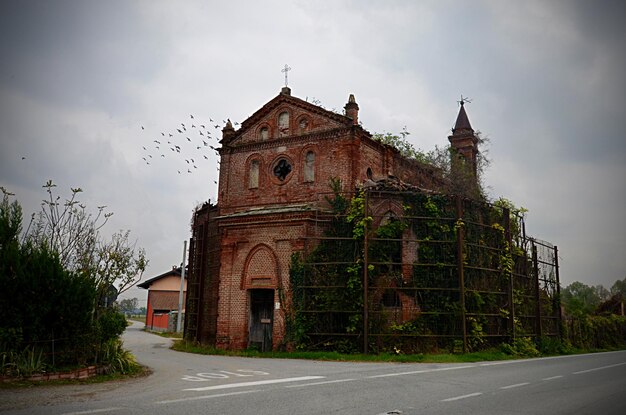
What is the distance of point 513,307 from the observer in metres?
22.4

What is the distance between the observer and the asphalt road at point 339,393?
812 cm

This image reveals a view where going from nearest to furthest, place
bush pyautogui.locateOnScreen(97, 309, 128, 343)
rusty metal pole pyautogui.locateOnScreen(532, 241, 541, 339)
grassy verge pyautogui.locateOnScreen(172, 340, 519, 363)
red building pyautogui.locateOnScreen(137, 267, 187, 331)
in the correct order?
bush pyautogui.locateOnScreen(97, 309, 128, 343), grassy verge pyautogui.locateOnScreen(172, 340, 519, 363), rusty metal pole pyautogui.locateOnScreen(532, 241, 541, 339), red building pyautogui.locateOnScreen(137, 267, 187, 331)

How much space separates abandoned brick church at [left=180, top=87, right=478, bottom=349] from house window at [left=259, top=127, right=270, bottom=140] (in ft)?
0.18

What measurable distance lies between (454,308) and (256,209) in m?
9.83

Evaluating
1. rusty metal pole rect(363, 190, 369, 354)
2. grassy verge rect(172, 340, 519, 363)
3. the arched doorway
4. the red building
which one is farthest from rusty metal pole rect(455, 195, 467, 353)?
the red building

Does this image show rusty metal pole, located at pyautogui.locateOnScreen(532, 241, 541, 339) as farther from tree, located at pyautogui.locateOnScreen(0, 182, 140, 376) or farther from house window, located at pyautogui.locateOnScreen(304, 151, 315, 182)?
tree, located at pyautogui.locateOnScreen(0, 182, 140, 376)

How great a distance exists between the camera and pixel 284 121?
81.5 feet

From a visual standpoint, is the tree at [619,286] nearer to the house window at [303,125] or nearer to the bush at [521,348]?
the bush at [521,348]

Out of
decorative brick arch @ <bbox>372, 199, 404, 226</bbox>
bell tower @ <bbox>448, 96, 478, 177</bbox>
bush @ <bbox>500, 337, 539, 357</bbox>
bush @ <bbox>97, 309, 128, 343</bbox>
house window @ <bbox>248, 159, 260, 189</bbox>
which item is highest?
bell tower @ <bbox>448, 96, 478, 177</bbox>

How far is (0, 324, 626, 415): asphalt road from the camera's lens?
8.12 m

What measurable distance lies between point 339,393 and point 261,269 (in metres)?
12.9

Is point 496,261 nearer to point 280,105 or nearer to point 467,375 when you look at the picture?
point 467,375

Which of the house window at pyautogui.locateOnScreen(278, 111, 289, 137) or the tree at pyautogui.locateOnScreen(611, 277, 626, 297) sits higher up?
the house window at pyautogui.locateOnScreen(278, 111, 289, 137)

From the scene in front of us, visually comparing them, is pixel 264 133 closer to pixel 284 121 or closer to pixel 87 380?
pixel 284 121
